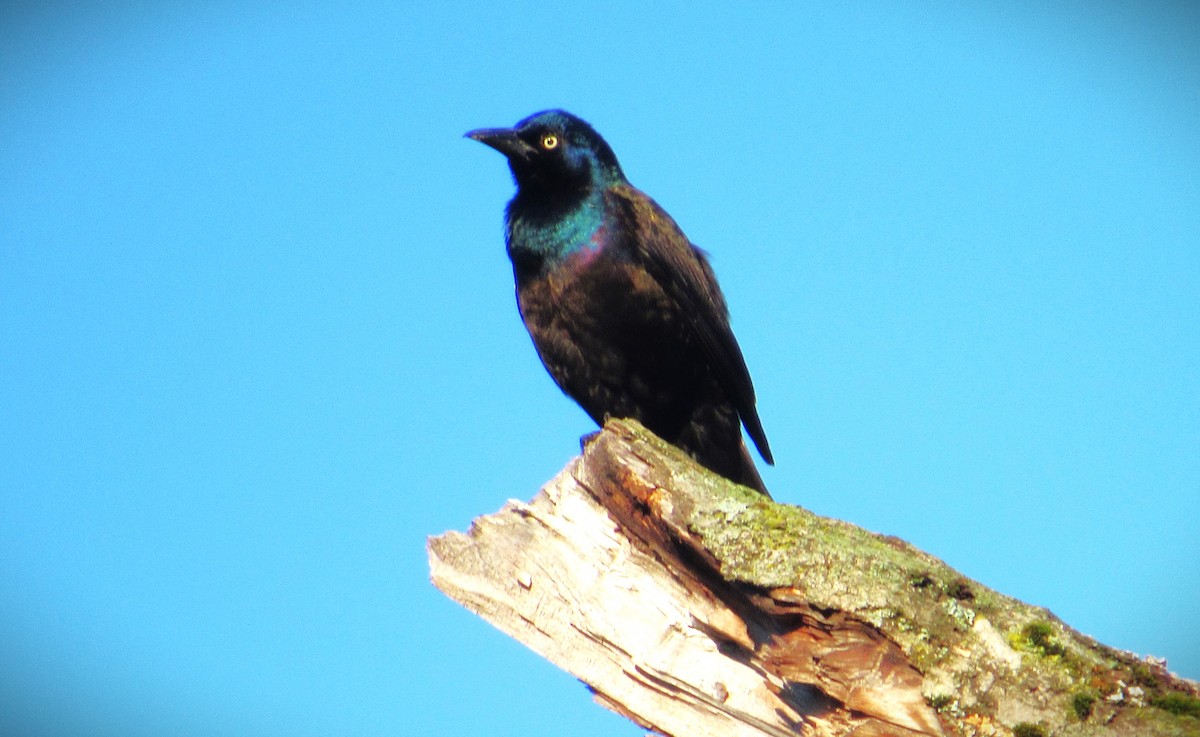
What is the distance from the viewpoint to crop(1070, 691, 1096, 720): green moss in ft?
9.76

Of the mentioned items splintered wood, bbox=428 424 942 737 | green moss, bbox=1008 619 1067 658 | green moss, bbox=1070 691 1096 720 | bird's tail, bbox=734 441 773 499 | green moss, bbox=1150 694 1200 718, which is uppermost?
bird's tail, bbox=734 441 773 499

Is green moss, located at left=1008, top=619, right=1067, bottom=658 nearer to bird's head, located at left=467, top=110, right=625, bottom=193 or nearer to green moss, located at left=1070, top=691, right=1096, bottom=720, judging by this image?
green moss, located at left=1070, top=691, right=1096, bottom=720

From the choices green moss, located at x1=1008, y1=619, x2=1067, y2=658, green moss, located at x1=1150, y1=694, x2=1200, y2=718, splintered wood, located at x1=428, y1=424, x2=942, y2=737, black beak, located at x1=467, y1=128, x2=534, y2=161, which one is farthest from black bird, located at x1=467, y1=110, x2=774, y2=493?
green moss, located at x1=1150, y1=694, x2=1200, y2=718

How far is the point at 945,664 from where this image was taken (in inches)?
123

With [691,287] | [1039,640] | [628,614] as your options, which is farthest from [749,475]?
[1039,640]

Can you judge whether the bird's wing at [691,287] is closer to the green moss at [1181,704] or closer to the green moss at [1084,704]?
the green moss at [1084,704]

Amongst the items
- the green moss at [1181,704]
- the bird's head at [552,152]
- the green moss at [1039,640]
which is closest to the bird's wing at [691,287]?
the bird's head at [552,152]

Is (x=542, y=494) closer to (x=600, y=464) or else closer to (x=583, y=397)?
(x=600, y=464)

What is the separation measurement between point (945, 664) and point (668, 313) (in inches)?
138

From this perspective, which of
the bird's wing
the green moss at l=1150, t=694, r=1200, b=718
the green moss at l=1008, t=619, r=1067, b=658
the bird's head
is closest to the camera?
the green moss at l=1150, t=694, r=1200, b=718

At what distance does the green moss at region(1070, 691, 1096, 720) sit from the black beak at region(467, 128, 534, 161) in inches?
182

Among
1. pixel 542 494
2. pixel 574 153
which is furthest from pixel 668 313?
pixel 542 494

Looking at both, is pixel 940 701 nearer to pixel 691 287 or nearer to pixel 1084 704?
pixel 1084 704

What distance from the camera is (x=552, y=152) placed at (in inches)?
266
